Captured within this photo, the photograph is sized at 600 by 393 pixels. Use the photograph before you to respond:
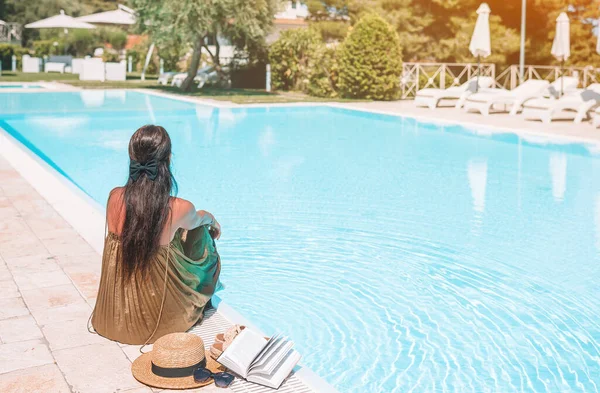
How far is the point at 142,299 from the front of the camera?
151 inches

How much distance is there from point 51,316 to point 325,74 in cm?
1929

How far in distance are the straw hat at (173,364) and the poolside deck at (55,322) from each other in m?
0.05

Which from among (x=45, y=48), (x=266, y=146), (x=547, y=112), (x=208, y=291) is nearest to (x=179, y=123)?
(x=266, y=146)

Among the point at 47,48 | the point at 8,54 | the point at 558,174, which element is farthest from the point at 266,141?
the point at 47,48

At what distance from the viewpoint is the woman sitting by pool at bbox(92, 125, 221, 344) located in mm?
3686

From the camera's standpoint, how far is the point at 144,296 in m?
3.83

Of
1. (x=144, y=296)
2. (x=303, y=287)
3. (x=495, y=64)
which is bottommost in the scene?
(x=303, y=287)

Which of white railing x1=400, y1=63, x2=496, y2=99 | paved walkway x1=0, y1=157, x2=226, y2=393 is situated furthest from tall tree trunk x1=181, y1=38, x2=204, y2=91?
paved walkway x1=0, y1=157, x2=226, y2=393

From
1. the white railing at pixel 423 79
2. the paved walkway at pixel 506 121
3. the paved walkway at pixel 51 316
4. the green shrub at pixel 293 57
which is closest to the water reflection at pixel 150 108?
the green shrub at pixel 293 57

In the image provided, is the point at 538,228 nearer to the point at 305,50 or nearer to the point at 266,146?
the point at 266,146

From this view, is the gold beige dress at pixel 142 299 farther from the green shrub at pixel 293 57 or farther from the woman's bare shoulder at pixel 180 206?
the green shrub at pixel 293 57

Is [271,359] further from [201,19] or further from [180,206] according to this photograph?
[201,19]

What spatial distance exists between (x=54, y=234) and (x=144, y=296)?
2.51 meters

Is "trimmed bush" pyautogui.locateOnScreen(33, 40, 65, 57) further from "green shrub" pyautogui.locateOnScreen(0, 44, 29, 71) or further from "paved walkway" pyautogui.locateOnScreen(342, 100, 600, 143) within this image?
"paved walkway" pyautogui.locateOnScreen(342, 100, 600, 143)
